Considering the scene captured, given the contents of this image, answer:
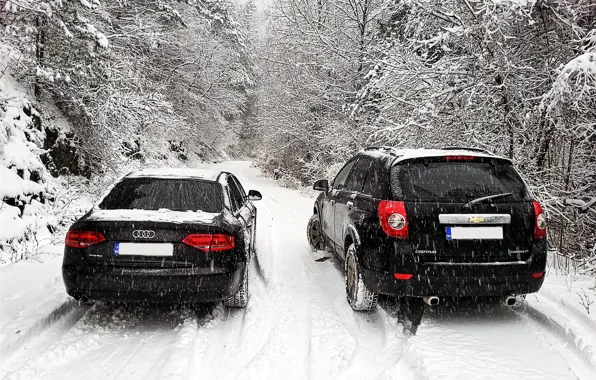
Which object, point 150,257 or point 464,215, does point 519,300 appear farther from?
point 150,257

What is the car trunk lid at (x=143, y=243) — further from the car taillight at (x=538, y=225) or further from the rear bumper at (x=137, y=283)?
the car taillight at (x=538, y=225)

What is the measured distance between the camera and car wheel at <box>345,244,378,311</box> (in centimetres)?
467

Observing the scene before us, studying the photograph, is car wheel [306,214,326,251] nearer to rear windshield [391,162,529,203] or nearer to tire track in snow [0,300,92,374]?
rear windshield [391,162,529,203]

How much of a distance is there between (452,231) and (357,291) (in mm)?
1251

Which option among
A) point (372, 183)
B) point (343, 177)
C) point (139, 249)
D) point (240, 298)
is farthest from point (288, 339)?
point (343, 177)

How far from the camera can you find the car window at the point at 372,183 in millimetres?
4630

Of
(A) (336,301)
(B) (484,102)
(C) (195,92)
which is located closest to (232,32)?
(C) (195,92)

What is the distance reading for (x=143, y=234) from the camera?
4.11 meters

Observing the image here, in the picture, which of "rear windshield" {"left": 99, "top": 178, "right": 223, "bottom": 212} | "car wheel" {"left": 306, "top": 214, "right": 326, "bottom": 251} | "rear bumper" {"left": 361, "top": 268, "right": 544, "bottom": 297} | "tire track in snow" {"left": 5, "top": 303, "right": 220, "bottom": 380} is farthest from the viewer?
"car wheel" {"left": 306, "top": 214, "right": 326, "bottom": 251}

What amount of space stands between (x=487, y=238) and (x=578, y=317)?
4.09 feet

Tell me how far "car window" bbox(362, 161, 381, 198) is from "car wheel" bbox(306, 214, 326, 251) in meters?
2.95

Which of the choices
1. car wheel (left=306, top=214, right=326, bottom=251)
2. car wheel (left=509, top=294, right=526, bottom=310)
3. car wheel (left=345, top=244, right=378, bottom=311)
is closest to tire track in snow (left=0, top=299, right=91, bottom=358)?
car wheel (left=345, top=244, right=378, bottom=311)

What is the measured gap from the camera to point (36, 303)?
4.58 m

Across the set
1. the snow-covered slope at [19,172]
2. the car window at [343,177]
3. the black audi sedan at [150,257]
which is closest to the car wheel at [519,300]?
the car window at [343,177]
